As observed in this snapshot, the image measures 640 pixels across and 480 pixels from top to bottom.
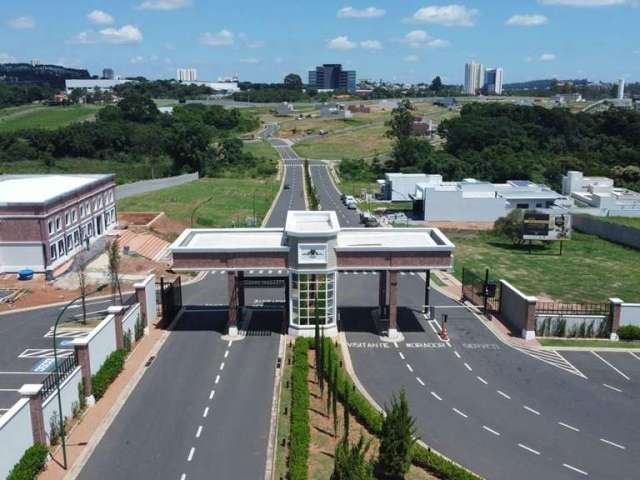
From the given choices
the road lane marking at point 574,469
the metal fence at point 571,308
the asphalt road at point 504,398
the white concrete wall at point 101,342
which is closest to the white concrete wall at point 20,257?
the white concrete wall at point 101,342

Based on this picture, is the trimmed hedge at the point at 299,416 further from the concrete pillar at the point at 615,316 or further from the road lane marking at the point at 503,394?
the concrete pillar at the point at 615,316

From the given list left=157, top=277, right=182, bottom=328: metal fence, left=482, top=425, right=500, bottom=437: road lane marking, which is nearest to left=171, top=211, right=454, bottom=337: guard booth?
left=157, top=277, right=182, bottom=328: metal fence

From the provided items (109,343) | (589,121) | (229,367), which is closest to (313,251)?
(229,367)

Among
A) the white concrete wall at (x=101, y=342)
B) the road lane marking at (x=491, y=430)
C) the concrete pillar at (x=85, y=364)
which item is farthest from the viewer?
the white concrete wall at (x=101, y=342)

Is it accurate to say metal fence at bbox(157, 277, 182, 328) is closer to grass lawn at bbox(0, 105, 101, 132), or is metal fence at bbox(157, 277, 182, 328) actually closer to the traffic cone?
the traffic cone

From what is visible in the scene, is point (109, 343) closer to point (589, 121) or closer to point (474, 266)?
point (474, 266)

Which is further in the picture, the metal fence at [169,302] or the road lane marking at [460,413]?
the metal fence at [169,302]
